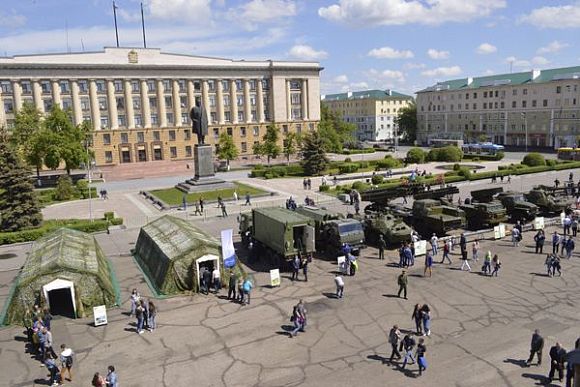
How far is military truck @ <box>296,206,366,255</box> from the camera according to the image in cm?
2702

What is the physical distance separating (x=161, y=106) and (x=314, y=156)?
36.8 m

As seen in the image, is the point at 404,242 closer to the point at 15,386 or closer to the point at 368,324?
the point at 368,324

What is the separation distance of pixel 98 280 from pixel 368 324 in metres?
11.6

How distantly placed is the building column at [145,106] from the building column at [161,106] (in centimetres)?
180

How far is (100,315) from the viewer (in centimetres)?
1953

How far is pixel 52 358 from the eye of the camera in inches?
613

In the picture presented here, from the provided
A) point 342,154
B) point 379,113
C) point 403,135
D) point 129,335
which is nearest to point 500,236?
point 129,335

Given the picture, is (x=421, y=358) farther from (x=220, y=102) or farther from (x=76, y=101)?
(x=220, y=102)

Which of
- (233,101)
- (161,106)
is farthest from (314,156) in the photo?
(161,106)

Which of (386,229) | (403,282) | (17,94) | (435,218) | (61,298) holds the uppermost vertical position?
(17,94)

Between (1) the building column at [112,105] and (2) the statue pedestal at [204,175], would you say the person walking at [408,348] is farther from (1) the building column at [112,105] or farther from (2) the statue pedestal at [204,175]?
(1) the building column at [112,105]

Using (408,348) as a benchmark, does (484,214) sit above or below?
above

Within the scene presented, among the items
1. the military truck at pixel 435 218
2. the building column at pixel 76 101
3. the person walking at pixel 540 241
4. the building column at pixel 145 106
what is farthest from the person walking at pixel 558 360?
the building column at pixel 145 106

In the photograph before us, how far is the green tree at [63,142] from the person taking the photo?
5866 cm
